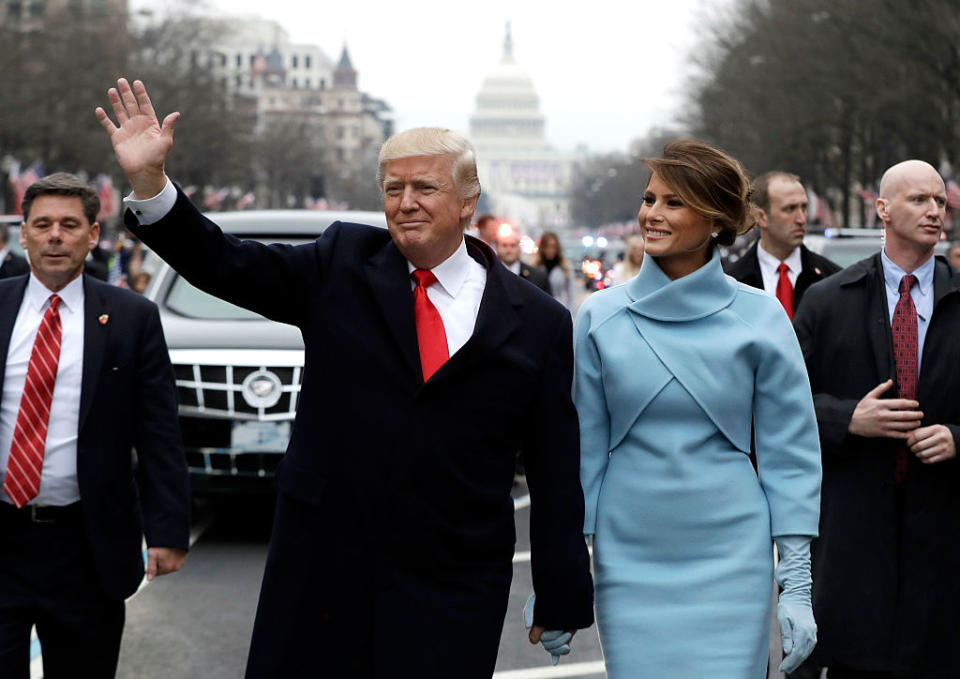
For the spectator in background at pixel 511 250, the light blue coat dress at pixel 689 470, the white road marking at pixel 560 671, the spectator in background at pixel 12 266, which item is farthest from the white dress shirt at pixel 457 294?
the spectator in background at pixel 511 250

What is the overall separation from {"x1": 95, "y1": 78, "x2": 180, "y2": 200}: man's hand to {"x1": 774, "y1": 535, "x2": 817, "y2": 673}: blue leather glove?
173 centimetres

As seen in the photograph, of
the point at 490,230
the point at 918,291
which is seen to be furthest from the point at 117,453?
the point at 490,230

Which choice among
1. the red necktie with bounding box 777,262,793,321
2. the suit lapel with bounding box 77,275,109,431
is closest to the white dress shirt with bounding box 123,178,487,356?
the suit lapel with bounding box 77,275,109,431

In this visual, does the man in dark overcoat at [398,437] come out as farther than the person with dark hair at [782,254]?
No

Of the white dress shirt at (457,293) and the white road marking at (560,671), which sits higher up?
the white dress shirt at (457,293)

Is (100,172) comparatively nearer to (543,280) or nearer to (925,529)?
(543,280)

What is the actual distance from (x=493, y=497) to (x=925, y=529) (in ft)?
6.31

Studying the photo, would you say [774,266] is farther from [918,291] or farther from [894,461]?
[894,461]

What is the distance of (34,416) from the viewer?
4895 mm

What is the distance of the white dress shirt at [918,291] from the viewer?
5492 millimetres

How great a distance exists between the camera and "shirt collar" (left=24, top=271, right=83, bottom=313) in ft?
16.7

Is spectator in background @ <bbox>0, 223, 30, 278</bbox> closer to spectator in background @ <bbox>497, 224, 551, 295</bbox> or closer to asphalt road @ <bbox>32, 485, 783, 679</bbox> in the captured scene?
asphalt road @ <bbox>32, 485, 783, 679</bbox>

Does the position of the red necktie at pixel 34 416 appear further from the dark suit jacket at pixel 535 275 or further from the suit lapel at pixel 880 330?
the dark suit jacket at pixel 535 275

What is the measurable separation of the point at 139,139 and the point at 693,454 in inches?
59.6
